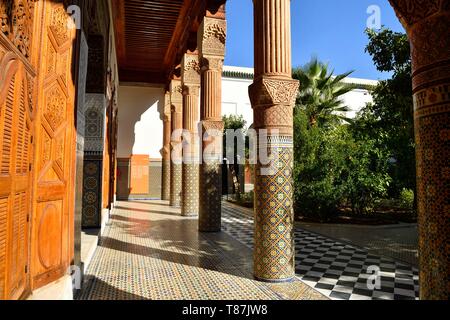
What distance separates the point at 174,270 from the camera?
336 cm

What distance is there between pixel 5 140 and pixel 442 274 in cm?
Result: 192

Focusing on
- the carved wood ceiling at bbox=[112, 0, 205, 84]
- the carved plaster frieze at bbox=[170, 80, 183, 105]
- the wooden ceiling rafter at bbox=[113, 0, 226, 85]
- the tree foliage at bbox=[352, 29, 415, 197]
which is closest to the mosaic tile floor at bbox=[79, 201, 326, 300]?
the tree foliage at bbox=[352, 29, 415, 197]

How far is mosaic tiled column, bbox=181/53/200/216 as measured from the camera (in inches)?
271

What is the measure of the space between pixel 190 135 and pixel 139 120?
490 cm

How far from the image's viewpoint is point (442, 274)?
1187mm

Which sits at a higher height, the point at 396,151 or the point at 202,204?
the point at 396,151

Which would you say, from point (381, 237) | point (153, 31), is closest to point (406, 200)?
point (381, 237)

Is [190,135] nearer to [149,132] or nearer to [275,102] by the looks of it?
[275,102]

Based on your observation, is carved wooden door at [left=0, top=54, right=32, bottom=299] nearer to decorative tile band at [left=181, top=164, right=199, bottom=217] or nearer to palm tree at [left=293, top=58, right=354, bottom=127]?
decorative tile band at [left=181, top=164, right=199, bottom=217]

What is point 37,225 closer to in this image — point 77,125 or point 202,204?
point 77,125

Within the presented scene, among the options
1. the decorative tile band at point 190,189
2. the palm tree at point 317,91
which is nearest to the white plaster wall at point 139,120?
the palm tree at point 317,91

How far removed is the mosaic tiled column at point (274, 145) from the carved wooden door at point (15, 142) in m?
1.88

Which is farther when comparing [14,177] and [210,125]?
[210,125]

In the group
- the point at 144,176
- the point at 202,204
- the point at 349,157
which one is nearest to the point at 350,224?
the point at 349,157
